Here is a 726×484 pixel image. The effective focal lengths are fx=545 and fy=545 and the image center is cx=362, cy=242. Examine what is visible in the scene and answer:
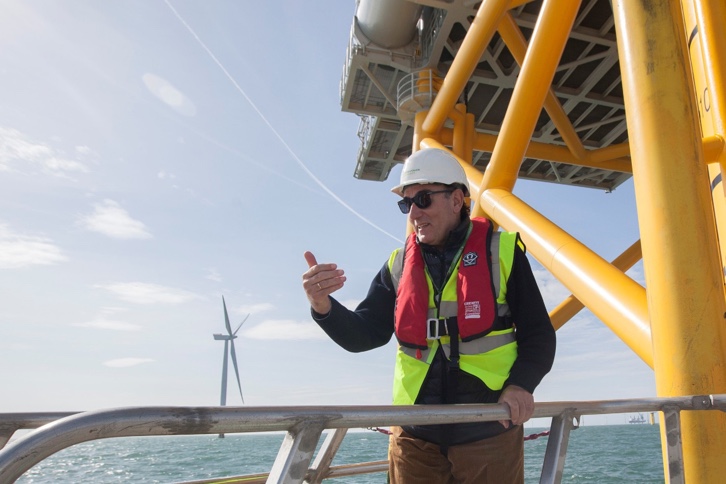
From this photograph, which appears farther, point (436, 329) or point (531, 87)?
point (531, 87)

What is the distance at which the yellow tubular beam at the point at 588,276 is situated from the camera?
10.1 feet

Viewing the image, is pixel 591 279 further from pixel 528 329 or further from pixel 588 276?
pixel 528 329

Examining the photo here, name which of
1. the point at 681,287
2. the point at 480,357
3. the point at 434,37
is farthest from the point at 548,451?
the point at 434,37

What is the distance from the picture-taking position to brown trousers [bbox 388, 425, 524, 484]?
2238 mm

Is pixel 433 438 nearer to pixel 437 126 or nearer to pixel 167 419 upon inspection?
pixel 167 419

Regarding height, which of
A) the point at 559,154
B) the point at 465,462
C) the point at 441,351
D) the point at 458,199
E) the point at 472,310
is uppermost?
the point at 559,154

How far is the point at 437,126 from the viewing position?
8.01 metres

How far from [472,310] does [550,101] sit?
737 cm

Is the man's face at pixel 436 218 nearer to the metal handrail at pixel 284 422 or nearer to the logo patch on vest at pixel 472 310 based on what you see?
the logo patch on vest at pixel 472 310

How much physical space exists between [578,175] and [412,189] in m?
13.2

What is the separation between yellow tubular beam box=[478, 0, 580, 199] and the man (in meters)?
2.76

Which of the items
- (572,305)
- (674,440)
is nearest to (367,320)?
(674,440)

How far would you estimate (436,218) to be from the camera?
2.70 metres

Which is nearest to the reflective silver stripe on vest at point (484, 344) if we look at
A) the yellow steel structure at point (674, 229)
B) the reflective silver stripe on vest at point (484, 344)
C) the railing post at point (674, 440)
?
the reflective silver stripe on vest at point (484, 344)
